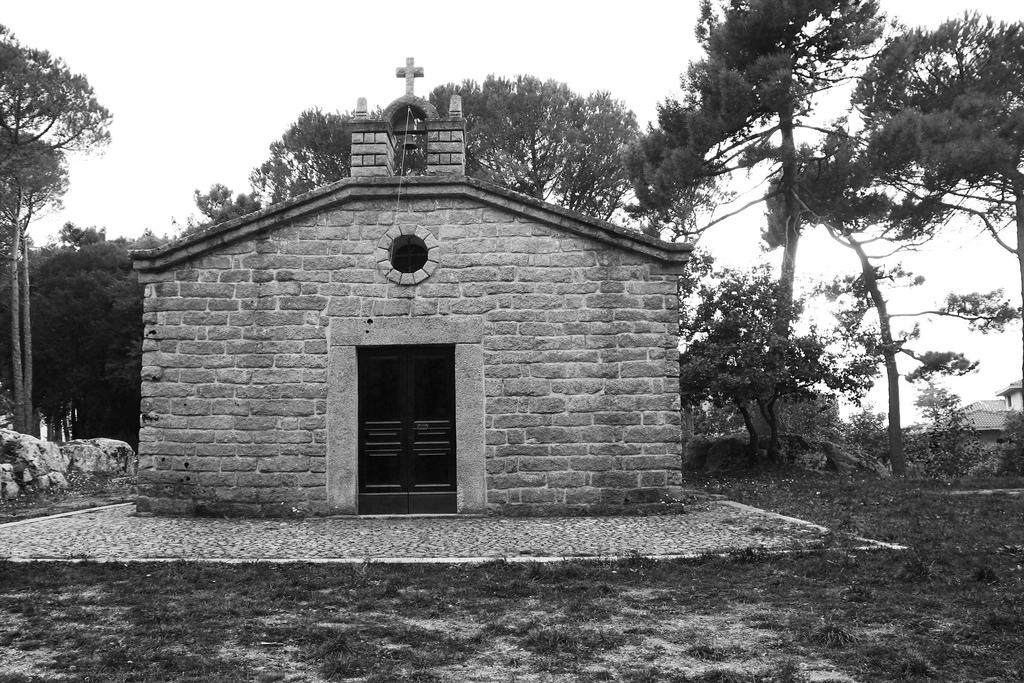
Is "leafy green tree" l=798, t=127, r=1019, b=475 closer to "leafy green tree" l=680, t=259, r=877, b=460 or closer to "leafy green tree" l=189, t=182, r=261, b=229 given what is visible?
"leafy green tree" l=680, t=259, r=877, b=460

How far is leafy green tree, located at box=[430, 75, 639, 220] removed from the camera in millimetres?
28734

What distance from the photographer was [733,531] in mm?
8969

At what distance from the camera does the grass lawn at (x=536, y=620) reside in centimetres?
433

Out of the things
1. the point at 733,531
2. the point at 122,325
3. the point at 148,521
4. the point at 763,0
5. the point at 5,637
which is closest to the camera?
the point at 5,637

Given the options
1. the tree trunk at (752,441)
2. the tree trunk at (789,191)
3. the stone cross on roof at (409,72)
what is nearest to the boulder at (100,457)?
the stone cross on roof at (409,72)

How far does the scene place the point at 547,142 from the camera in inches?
1139

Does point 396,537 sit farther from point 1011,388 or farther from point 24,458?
point 1011,388

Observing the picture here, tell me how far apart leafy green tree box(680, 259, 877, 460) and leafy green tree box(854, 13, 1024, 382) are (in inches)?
170

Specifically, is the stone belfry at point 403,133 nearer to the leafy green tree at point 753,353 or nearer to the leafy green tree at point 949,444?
the leafy green tree at point 753,353

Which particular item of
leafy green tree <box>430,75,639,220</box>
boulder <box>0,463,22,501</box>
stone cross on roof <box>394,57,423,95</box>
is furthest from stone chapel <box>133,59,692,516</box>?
leafy green tree <box>430,75,639,220</box>

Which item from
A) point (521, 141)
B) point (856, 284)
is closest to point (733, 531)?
point (856, 284)

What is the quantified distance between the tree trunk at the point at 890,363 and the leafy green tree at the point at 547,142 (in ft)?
36.1

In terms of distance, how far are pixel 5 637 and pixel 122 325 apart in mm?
30334

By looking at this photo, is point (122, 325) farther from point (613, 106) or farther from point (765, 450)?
point (765, 450)
